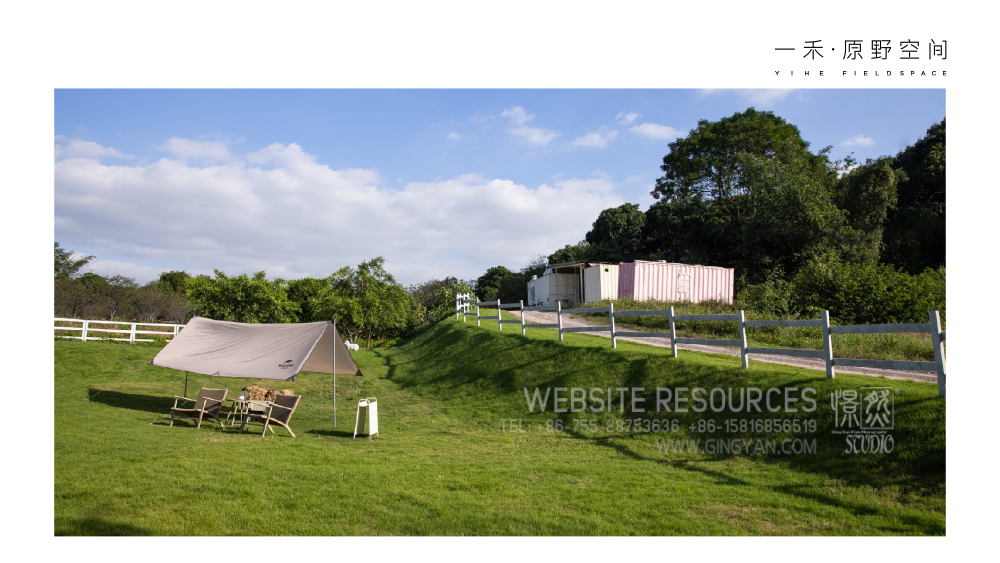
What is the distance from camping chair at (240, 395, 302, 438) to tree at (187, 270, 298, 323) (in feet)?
48.4

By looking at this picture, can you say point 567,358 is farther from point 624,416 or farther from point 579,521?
point 579,521

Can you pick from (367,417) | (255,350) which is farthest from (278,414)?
(255,350)

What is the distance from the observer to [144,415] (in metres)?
10.7

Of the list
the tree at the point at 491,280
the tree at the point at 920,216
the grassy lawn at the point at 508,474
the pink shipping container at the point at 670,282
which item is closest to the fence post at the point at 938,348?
the grassy lawn at the point at 508,474

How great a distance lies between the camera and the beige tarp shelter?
414 inches

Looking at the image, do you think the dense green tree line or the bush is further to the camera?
the dense green tree line

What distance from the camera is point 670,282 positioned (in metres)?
24.4

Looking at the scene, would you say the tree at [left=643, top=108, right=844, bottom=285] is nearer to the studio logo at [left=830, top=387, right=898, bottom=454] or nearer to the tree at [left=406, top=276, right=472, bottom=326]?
the tree at [left=406, top=276, right=472, bottom=326]

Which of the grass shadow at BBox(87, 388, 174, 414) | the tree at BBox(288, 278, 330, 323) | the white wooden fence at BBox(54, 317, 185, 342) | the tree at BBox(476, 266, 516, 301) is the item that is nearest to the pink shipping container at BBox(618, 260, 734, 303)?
the tree at BBox(288, 278, 330, 323)

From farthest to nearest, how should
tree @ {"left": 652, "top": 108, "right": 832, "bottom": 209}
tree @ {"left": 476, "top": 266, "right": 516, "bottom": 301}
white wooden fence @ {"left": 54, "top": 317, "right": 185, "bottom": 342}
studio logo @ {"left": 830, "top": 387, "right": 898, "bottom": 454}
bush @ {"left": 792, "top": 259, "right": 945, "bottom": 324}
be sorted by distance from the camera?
tree @ {"left": 476, "top": 266, "right": 516, "bottom": 301}, tree @ {"left": 652, "top": 108, "right": 832, "bottom": 209}, white wooden fence @ {"left": 54, "top": 317, "right": 185, "bottom": 342}, bush @ {"left": 792, "top": 259, "right": 945, "bottom": 324}, studio logo @ {"left": 830, "top": 387, "right": 898, "bottom": 454}

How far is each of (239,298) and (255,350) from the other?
45.0ft

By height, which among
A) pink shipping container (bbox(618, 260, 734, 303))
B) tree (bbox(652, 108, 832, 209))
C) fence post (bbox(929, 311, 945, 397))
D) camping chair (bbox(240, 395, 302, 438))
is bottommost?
camping chair (bbox(240, 395, 302, 438))

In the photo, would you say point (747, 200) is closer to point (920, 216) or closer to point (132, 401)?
point (920, 216)

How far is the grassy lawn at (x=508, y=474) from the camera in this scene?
15.8 ft
